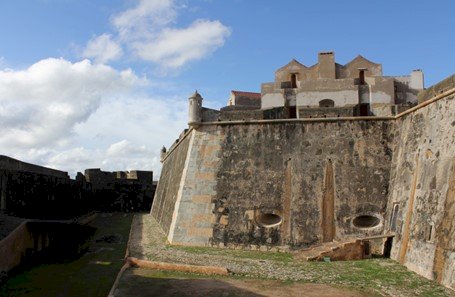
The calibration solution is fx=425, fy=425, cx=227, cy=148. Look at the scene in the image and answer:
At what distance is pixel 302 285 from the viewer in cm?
915

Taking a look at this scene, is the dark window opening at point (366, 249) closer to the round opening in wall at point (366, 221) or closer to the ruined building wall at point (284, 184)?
the ruined building wall at point (284, 184)

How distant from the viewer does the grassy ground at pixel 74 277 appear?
9336mm

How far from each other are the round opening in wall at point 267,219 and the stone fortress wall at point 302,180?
34 millimetres

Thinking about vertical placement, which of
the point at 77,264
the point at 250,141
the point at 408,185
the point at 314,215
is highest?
the point at 250,141

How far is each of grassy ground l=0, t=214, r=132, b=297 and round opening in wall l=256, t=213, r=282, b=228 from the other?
463cm

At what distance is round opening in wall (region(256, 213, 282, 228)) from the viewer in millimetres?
14250

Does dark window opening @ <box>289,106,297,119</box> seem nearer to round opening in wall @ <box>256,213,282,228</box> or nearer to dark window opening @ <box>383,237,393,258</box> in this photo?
Answer: round opening in wall @ <box>256,213,282,228</box>

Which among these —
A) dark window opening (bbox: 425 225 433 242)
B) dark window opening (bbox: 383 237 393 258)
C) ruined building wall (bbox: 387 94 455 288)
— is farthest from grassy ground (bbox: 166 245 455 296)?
dark window opening (bbox: 425 225 433 242)

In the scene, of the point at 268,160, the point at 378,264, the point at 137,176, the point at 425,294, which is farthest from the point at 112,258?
the point at 137,176

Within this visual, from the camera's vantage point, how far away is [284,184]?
14555 millimetres

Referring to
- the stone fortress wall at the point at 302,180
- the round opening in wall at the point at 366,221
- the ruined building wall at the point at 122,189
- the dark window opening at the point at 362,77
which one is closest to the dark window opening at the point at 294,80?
the dark window opening at the point at 362,77

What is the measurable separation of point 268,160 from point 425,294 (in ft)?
24.8

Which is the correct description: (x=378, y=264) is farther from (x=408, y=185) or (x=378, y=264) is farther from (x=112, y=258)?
(x=112, y=258)

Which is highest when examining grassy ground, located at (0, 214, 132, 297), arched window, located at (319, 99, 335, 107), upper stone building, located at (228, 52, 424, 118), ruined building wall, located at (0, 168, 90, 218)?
upper stone building, located at (228, 52, 424, 118)
